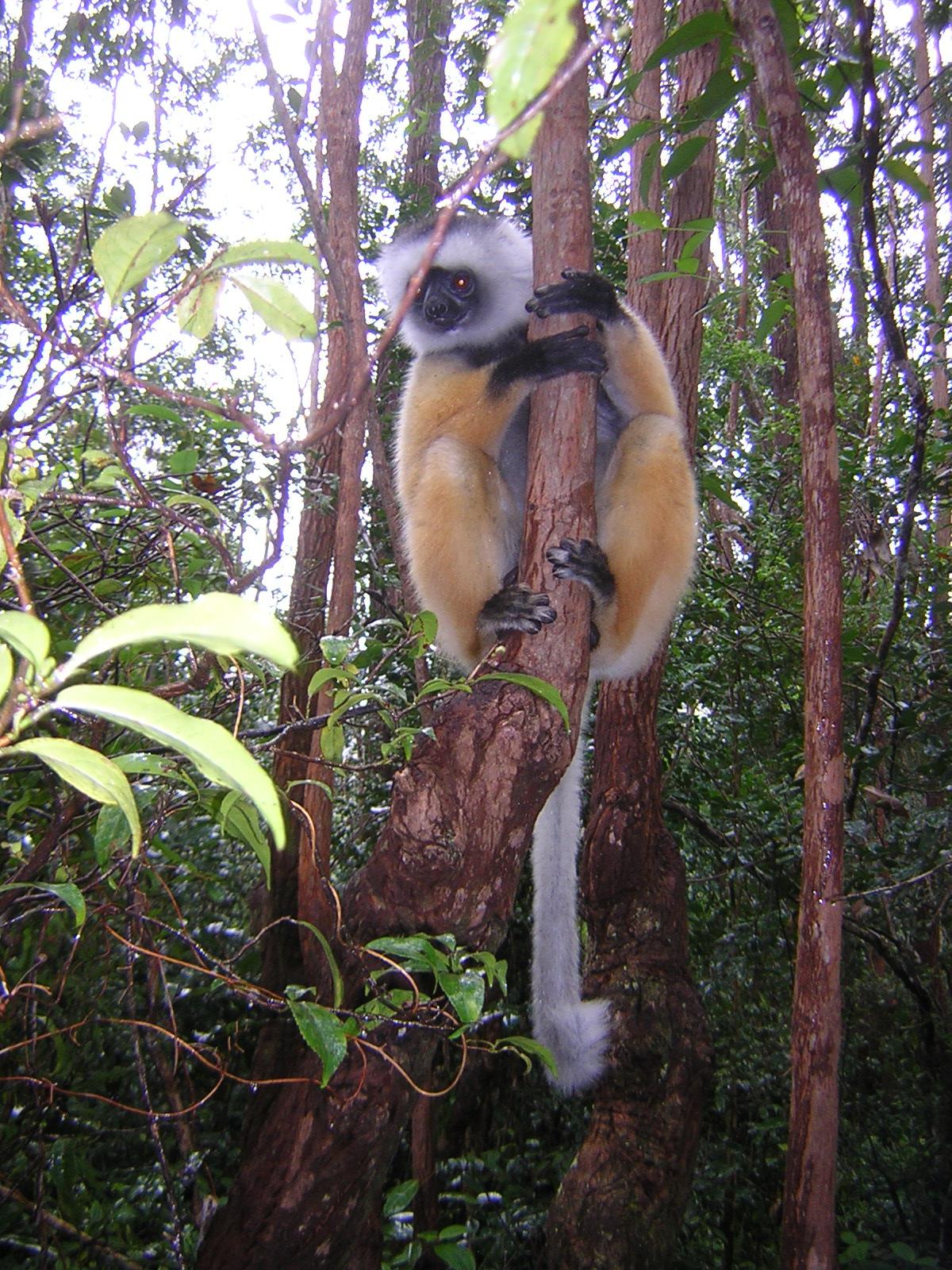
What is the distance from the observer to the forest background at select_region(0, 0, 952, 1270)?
5.29ft

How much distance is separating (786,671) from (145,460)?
3.82m

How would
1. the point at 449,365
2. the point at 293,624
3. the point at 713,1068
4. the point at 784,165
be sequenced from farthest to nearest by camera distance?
the point at 293,624, the point at 713,1068, the point at 449,365, the point at 784,165

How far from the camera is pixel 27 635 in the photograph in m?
0.75

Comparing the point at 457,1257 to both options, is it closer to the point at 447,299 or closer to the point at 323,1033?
the point at 323,1033

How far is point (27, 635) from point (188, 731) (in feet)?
0.59

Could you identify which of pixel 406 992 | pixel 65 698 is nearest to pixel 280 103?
pixel 65 698

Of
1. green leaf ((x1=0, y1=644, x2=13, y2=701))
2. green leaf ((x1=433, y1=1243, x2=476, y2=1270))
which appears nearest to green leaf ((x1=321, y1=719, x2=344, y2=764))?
green leaf ((x1=0, y1=644, x2=13, y2=701))

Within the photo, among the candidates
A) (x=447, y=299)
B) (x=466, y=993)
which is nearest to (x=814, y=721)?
(x=466, y=993)

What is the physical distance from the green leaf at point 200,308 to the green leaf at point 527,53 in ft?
2.79

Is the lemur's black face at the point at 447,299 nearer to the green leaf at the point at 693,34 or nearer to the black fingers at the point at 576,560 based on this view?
the green leaf at the point at 693,34

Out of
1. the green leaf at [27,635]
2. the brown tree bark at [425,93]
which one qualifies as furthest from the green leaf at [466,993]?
the brown tree bark at [425,93]

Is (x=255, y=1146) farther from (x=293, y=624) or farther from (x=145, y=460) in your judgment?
(x=145, y=460)

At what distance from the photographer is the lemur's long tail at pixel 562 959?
2.71 metres

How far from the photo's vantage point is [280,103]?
6.86 feet
